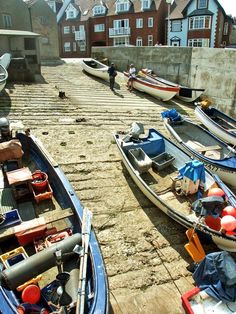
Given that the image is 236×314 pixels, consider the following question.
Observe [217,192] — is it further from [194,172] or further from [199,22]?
[199,22]

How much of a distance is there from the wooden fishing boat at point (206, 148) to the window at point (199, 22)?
2794cm

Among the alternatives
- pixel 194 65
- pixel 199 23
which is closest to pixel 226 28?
pixel 199 23

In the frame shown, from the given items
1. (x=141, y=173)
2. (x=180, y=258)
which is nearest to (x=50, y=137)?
(x=141, y=173)

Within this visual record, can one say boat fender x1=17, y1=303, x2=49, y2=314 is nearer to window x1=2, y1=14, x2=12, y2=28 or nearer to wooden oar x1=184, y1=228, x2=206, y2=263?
wooden oar x1=184, y1=228, x2=206, y2=263

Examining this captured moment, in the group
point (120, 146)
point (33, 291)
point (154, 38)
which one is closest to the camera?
point (33, 291)

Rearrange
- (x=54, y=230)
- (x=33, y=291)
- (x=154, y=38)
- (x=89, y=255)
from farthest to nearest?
1. (x=154, y=38)
2. (x=54, y=230)
3. (x=89, y=255)
4. (x=33, y=291)

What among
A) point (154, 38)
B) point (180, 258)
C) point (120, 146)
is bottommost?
point (180, 258)

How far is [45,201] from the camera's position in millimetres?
6750

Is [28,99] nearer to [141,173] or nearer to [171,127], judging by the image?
[171,127]

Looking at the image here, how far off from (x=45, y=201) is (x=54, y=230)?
4.11 feet

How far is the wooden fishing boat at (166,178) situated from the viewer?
6426mm

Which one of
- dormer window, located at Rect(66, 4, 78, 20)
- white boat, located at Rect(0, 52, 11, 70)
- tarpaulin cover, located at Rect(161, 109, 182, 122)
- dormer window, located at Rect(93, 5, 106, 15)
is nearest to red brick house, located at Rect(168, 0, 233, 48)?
dormer window, located at Rect(93, 5, 106, 15)

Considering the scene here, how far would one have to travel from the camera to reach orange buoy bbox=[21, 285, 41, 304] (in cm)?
427

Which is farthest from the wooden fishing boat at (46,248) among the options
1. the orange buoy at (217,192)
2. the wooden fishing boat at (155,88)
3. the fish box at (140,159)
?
the wooden fishing boat at (155,88)
